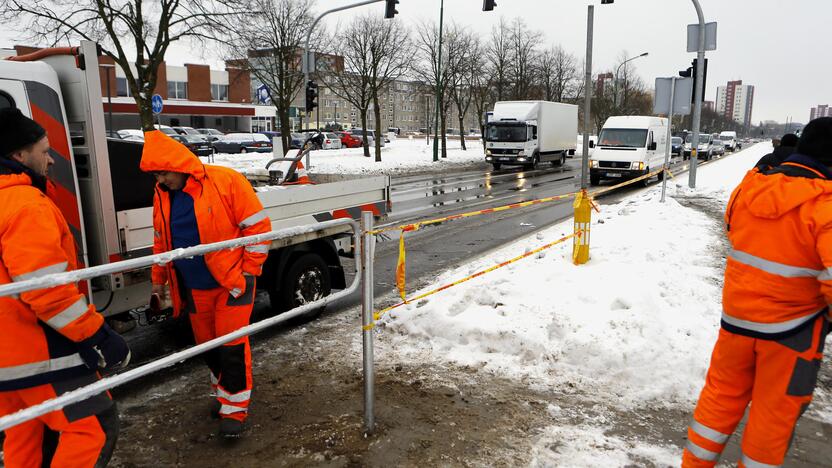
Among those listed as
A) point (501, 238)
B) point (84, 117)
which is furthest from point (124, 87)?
point (84, 117)

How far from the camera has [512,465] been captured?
3.30 meters

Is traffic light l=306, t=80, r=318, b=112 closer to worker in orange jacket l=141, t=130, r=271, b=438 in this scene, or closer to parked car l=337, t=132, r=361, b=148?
worker in orange jacket l=141, t=130, r=271, b=438

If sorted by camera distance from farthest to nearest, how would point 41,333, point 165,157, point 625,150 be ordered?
point 625,150, point 165,157, point 41,333

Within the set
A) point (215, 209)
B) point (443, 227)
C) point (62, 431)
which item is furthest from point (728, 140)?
point (62, 431)

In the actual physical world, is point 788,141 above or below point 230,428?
above

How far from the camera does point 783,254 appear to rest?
104 inches

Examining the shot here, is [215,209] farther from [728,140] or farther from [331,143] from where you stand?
[728,140]

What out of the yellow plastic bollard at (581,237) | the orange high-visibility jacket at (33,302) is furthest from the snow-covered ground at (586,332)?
the orange high-visibility jacket at (33,302)

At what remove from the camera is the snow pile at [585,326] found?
4.37 m

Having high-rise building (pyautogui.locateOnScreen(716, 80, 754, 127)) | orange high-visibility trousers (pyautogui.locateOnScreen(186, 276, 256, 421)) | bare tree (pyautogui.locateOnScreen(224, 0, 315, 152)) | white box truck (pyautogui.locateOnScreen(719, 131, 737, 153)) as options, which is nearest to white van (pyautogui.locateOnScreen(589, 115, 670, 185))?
bare tree (pyautogui.locateOnScreen(224, 0, 315, 152))

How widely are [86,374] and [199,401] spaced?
1.77 m

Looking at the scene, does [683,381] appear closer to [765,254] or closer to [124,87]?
[765,254]

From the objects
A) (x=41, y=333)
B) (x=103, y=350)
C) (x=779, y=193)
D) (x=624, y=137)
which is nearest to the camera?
(x=41, y=333)

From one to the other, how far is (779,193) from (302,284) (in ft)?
13.5
